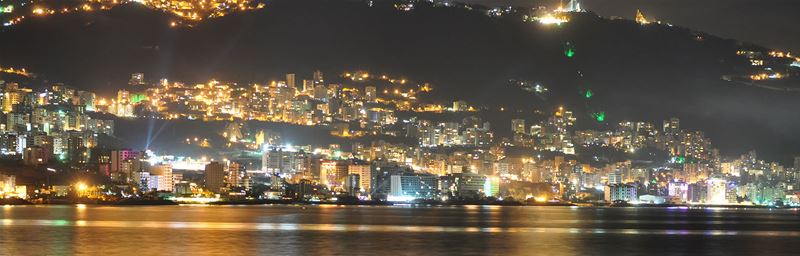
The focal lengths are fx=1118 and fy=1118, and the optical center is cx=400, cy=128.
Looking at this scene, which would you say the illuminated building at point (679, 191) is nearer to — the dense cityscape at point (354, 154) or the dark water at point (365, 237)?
the dense cityscape at point (354, 154)

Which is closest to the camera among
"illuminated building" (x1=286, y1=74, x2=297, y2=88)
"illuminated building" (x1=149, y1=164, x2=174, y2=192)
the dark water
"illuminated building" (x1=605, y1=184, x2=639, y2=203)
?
the dark water

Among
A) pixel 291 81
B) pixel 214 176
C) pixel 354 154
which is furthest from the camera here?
pixel 291 81

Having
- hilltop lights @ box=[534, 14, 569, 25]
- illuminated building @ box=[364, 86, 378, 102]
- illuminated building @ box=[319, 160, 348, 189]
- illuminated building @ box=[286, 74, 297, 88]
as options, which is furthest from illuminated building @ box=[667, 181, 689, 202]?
hilltop lights @ box=[534, 14, 569, 25]

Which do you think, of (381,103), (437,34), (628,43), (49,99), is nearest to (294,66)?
(381,103)

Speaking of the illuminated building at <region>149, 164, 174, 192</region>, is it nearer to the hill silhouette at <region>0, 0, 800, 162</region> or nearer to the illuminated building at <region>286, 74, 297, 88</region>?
the hill silhouette at <region>0, 0, 800, 162</region>

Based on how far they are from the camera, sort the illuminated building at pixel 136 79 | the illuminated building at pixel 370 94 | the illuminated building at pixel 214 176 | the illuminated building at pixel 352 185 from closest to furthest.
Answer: the illuminated building at pixel 214 176, the illuminated building at pixel 352 185, the illuminated building at pixel 136 79, the illuminated building at pixel 370 94

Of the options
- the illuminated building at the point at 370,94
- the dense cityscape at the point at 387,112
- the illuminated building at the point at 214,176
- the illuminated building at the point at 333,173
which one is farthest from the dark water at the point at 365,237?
the illuminated building at the point at 370,94

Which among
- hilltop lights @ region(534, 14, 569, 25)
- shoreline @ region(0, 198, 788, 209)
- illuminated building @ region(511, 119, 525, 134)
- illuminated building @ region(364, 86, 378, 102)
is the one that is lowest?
shoreline @ region(0, 198, 788, 209)

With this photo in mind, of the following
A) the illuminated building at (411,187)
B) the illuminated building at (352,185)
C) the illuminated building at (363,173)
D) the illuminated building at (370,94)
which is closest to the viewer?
the illuminated building at (363,173)

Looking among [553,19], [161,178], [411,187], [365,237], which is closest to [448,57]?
[553,19]

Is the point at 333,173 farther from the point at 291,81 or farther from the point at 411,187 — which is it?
the point at 291,81

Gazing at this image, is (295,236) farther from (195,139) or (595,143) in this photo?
(595,143)
